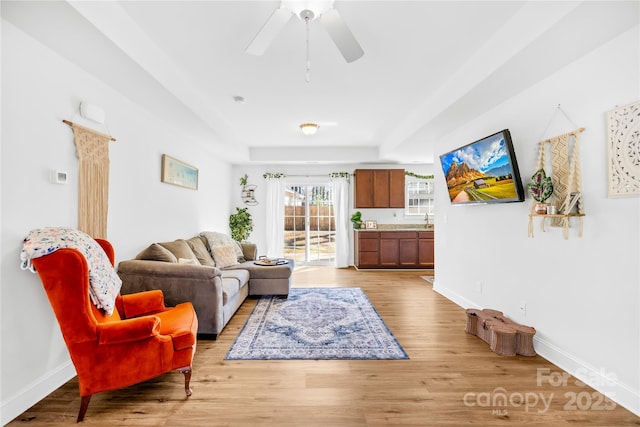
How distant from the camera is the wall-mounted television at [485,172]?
2691mm

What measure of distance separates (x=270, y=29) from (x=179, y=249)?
2.75 metres

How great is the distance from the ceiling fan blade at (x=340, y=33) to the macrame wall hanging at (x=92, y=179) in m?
2.03

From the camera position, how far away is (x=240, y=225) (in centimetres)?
657

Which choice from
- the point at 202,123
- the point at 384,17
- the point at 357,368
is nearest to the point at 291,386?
the point at 357,368

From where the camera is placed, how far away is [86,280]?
173cm

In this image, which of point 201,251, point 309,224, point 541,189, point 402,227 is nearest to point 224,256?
point 201,251

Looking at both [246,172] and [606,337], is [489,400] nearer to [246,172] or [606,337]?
[606,337]

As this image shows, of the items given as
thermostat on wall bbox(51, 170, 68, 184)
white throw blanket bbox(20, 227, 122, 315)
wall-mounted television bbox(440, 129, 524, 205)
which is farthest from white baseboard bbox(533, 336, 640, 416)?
thermostat on wall bbox(51, 170, 68, 184)

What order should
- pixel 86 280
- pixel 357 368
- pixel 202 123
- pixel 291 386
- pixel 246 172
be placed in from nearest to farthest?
pixel 86 280, pixel 291 386, pixel 357 368, pixel 202 123, pixel 246 172

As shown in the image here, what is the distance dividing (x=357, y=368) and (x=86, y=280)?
1961 millimetres

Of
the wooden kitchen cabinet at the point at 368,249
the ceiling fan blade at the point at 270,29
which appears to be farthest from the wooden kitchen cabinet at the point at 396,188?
the ceiling fan blade at the point at 270,29

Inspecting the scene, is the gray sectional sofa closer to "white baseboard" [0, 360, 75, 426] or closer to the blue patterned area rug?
the blue patterned area rug

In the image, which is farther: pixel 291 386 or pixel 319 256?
pixel 319 256

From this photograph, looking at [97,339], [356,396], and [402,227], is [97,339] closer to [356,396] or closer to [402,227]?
[356,396]
